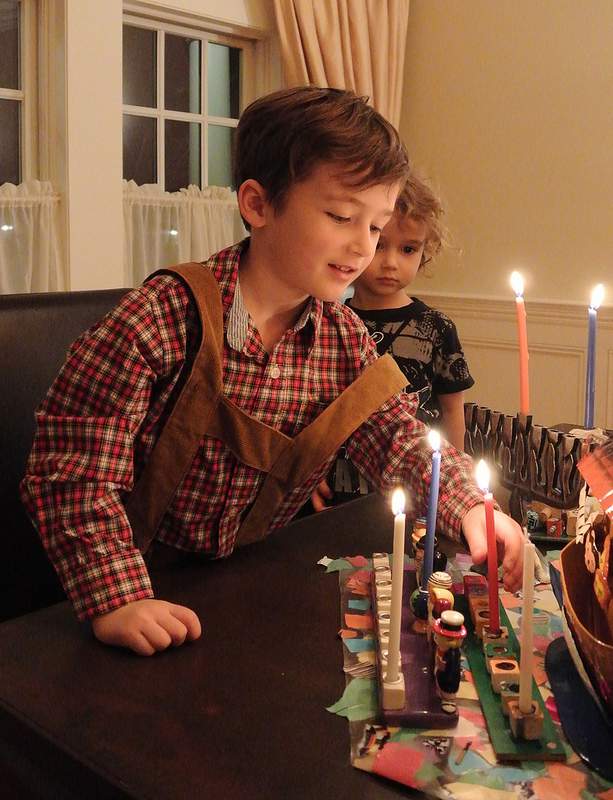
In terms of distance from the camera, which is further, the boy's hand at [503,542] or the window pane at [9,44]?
the window pane at [9,44]

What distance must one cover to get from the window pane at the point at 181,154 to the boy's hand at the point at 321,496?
1999 millimetres

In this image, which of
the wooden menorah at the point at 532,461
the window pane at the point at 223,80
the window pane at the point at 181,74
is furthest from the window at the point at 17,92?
the wooden menorah at the point at 532,461

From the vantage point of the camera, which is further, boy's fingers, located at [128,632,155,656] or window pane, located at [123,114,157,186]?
window pane, located at [123,114,157,186]

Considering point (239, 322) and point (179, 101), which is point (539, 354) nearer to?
point (179, 101)

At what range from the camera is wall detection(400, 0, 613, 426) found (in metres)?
3.49

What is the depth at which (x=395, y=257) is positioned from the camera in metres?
1.89

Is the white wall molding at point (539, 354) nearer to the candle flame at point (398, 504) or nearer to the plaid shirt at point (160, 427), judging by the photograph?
the plaid shirt at point (160, 427)

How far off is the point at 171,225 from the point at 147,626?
253 centimetres

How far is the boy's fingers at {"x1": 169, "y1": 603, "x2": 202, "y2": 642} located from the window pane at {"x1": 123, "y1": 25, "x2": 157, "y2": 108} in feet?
8.36

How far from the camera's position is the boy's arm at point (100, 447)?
930 millimetres

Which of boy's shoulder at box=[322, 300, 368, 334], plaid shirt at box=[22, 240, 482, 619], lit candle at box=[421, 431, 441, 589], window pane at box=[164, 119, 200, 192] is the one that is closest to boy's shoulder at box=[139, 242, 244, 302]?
plaid shirt at box=[22, 240, 482, 619]

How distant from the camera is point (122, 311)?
3.51ft

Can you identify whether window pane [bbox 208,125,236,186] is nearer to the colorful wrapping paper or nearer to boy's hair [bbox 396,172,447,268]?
boy's hair [bbox 396,172,447,268]

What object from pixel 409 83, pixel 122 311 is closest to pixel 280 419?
pixel 122 311
